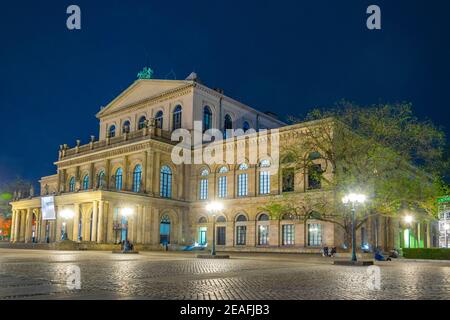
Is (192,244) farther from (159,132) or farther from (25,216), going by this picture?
(25,216)

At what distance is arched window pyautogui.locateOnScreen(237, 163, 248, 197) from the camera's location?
50406mm

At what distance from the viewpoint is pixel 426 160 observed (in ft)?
101

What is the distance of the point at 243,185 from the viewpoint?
5069 cm

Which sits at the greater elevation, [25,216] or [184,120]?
[184,120]

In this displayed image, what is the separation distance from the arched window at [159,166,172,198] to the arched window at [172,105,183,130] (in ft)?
19.5

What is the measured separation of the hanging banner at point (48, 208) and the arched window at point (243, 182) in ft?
72.3

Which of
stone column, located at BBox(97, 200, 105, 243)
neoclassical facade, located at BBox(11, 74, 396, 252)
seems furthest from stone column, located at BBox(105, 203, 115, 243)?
stone column, located at BBox(97, 200, 105, 243)

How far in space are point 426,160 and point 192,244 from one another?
99.0ft

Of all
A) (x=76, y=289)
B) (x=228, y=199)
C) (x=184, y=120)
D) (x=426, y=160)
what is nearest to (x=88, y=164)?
(x=184, y=120)

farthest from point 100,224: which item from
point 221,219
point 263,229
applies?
point 263,229

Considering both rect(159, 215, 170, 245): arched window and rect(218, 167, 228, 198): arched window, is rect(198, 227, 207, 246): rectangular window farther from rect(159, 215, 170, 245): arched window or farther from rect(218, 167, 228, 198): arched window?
rect(218, 167, 228, 198): arched window

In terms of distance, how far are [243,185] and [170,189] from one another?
362 inches

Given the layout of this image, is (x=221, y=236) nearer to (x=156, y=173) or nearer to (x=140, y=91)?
(x=156, y=173)
